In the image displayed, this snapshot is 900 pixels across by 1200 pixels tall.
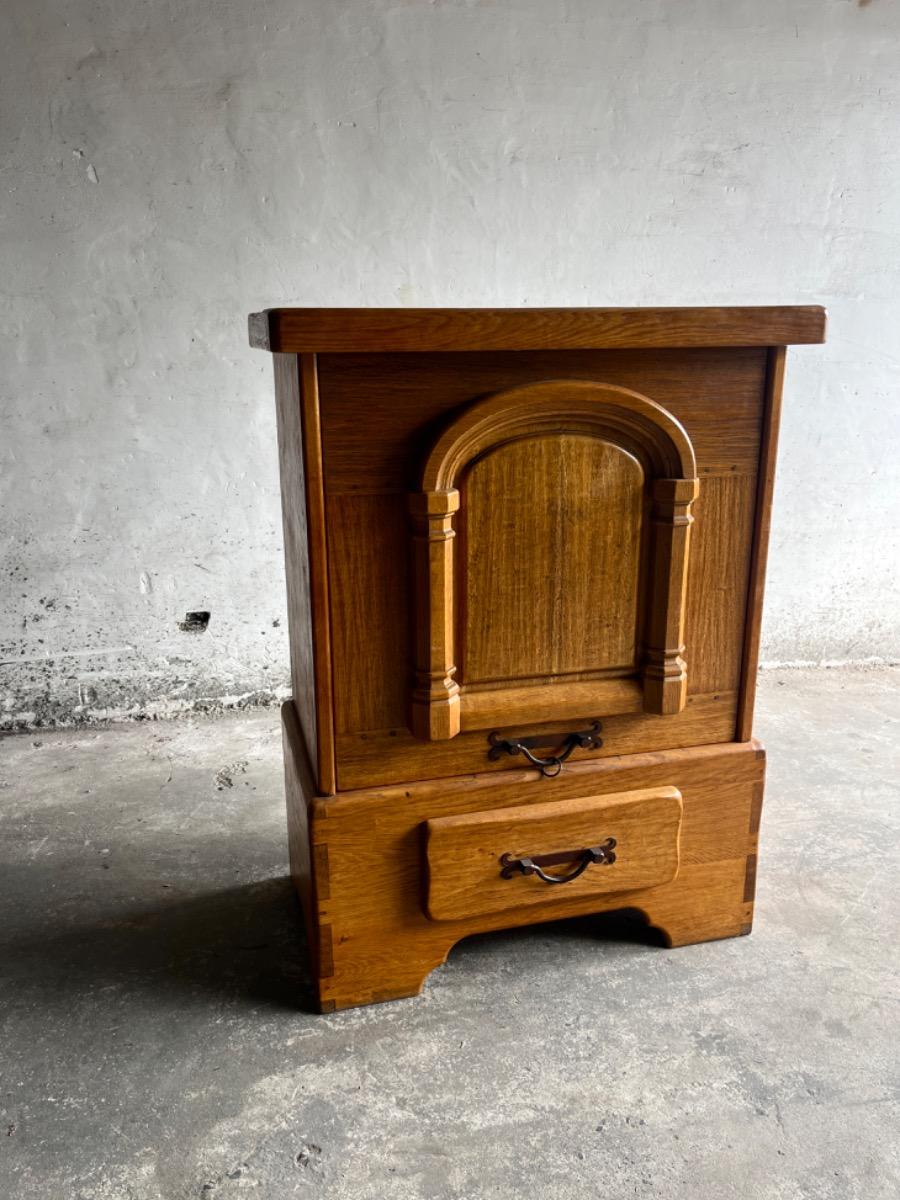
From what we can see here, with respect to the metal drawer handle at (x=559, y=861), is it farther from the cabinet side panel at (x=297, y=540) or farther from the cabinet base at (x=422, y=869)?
the cabinet side panel at (x=297, y=540)

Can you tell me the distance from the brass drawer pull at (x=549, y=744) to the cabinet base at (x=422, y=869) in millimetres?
26

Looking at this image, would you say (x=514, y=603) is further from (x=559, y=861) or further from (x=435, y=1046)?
(x=435, y=1046)

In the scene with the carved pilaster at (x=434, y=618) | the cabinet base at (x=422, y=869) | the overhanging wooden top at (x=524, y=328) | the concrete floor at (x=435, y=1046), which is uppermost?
the overhanging wooden top at (x=524, y=328)

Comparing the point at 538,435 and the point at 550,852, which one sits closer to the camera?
the point at 538,435

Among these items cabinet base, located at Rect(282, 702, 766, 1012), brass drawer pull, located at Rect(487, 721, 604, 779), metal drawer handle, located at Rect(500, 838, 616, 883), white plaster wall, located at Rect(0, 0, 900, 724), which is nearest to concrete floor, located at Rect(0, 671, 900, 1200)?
cabinet base, located at Rect(282, 702, 766, 1012)

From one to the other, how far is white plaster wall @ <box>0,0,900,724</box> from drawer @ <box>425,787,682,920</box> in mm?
1585

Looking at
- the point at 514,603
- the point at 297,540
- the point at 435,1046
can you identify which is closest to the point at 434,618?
the point at 514,603

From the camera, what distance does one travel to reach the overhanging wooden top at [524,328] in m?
1.33

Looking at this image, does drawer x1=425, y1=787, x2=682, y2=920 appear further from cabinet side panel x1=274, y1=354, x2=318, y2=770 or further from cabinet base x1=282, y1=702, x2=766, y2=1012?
cabinet side panel x1=274, y1=354, x2=318, y2=770

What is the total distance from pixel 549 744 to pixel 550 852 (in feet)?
→ 0.61

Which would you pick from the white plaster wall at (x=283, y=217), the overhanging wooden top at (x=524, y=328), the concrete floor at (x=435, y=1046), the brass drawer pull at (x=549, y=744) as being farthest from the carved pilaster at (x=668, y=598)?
the white plaster wall at (x=283, y=217)

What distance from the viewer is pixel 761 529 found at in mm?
1625

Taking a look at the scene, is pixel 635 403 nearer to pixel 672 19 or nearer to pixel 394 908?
pixel 394 908

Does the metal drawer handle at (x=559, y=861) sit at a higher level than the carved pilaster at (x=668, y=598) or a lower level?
lower
